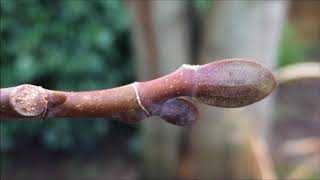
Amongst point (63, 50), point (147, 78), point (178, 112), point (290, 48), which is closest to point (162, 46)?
point (147, 78)

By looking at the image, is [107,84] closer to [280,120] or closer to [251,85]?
[280,120]

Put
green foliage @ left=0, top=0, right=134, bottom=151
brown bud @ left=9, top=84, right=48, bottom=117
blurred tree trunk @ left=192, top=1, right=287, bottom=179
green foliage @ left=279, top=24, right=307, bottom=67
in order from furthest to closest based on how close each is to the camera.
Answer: green foliage @ left=279, top=24, right=307, bottom=67
green foliage @ left=0, top=0, right=134, bottom=151
blurred tree trunk @ left=192, top=1, right=287, bottom=179
brown bud @ left=9, top=84, right=48, bottom=117

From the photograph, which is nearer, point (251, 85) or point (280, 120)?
point (251, 85)

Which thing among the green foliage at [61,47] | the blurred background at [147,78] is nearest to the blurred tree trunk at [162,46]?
the blurred background at [147,78]

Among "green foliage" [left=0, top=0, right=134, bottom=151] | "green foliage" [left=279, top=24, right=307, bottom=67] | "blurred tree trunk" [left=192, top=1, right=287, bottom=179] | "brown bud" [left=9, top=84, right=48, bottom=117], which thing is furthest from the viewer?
"green foliage" [left=279, top=24, right=307, bottom=67]

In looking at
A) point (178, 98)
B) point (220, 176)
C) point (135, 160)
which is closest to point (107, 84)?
point (135, 160)

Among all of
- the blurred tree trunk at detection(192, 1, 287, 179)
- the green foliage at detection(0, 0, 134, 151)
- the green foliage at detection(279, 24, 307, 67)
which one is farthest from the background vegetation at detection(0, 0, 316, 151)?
the green foliage at detection(279, 24, 307, 67)

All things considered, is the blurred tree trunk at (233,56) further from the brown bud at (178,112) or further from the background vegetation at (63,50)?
the brown bud at (178,112)

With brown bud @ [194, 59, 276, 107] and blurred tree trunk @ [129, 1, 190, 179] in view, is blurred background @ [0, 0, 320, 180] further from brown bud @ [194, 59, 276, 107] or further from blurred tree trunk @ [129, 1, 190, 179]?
brown bud @ [194, 59, 276, 107]

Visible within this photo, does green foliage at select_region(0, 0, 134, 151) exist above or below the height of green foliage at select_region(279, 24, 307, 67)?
above
